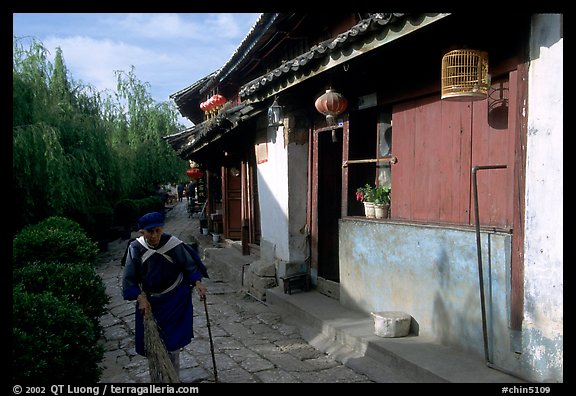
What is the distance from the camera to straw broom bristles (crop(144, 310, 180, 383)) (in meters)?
4.03

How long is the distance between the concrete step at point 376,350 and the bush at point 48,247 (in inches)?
149

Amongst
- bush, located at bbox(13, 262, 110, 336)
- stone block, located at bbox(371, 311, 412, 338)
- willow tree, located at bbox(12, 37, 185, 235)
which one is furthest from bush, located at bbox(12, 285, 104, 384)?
willow tree, located at bbox(12, 37, 185, 235)

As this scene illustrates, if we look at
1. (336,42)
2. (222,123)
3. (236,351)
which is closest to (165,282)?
(236,351)

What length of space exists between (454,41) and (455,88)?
68 cm

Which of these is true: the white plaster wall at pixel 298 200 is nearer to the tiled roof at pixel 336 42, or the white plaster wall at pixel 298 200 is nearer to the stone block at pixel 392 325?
the tiled roof at pixel 336 42

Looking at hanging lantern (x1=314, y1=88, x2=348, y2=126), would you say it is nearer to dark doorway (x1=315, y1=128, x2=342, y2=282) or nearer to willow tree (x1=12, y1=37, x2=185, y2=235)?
dark doorway (x1=315, y1=128, x2=342, y2=282)

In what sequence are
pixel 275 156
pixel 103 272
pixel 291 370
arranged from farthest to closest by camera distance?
pixel 103 272
pixel 275 156
pixel 291 370

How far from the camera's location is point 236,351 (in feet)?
19.0

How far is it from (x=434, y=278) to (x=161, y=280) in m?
2.81

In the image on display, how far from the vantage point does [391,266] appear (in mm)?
5555

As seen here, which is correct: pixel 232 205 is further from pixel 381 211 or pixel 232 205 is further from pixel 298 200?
pixel 381 211

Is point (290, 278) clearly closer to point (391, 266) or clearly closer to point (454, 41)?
point (391, 266)

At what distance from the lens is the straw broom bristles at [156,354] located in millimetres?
4027
